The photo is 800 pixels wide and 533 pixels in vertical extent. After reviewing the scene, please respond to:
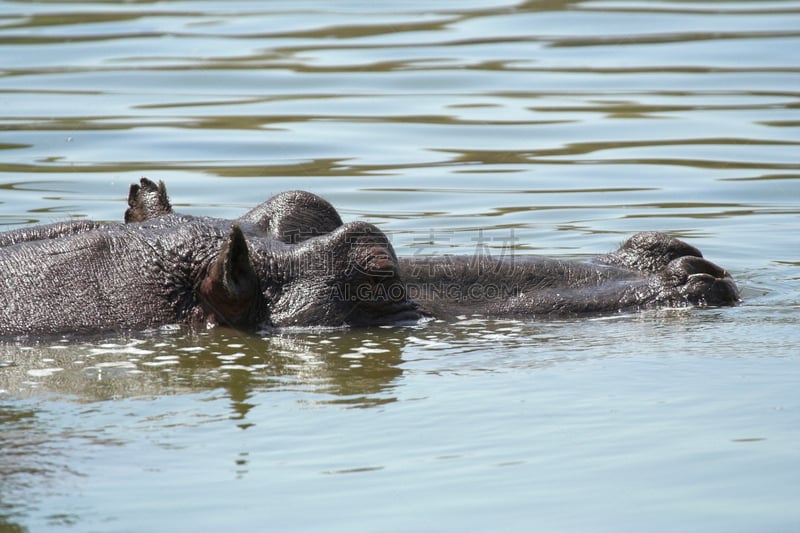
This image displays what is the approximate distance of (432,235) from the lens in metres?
11.3

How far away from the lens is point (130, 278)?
7133 millimetres

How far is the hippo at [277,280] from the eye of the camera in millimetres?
7078

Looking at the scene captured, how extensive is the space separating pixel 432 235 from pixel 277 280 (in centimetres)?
423

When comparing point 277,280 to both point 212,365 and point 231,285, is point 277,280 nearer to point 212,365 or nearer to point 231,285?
point 231,285

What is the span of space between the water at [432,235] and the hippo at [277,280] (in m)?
0.13

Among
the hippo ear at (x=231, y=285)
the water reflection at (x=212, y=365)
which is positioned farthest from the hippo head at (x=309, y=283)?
the water reflection at (x=212, y=365)

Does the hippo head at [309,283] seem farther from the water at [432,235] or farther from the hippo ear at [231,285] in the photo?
the water at [432,235]

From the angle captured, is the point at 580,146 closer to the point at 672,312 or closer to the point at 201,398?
the point at 672,312

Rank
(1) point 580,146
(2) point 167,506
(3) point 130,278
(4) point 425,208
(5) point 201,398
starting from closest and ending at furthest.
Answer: (2) point 167,506 < (5) point 201,398 < (3) point 130,278 < (4) point 425,208 < (1) point 580,146

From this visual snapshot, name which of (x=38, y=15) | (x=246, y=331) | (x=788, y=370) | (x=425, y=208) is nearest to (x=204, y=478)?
(x=246, y=331)

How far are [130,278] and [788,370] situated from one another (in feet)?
10.6

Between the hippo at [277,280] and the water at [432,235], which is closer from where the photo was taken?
the water at [432,235]

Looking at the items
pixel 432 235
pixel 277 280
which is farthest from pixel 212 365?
pixel 432 235

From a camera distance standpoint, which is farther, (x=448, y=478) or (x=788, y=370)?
(x=788, y=370)
